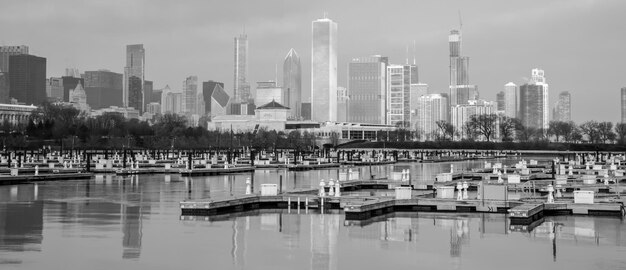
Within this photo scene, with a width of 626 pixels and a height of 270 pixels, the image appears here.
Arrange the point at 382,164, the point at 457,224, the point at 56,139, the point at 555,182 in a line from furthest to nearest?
the point at 56,139, the point at 382,164, the point at 555,182, the point at 457,224

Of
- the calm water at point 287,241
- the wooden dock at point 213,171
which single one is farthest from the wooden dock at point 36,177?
the calm water at point 287,241

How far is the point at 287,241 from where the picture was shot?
83.1 feet

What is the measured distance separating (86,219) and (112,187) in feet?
65.2

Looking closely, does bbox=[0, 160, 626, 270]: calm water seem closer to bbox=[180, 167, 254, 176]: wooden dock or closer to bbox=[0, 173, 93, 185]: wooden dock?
bbox=[0, 173, 93, 185]: wooden dock

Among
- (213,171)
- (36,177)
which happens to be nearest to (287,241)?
(36,177)

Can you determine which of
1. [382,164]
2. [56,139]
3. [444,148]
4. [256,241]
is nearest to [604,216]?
[256,241]

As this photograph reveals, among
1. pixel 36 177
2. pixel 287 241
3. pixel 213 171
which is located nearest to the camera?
pixel 287 241

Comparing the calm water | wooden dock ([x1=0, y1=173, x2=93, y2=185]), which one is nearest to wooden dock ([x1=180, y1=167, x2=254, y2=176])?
wooden dock ([x1=0, y1=173, x2=93, y2=185])

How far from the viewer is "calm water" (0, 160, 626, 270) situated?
70.1 feet

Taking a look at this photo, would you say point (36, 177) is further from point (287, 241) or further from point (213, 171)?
point (287, 241)

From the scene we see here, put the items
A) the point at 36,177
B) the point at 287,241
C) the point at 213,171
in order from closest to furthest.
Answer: the point at 287,241
the point at 36,177
the point at 213,171

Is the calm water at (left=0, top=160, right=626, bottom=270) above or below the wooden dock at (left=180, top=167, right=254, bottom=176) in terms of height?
below

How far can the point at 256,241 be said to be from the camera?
25.2 meters

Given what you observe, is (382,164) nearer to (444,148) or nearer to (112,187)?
(112,187)
